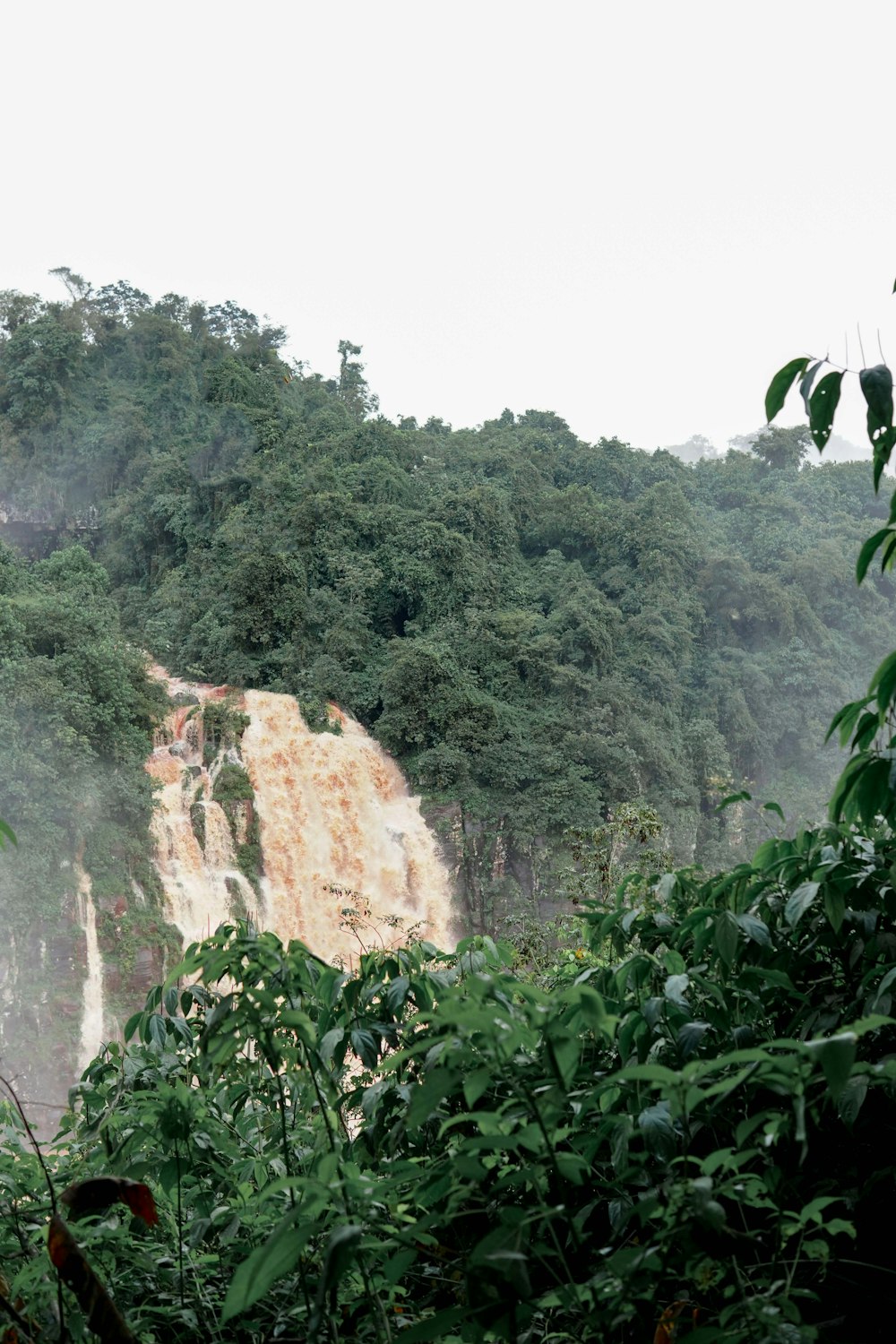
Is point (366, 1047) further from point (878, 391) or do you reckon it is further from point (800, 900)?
point (878, 391)

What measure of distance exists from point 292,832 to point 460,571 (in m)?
3.81

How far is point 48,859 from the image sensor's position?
909 cm

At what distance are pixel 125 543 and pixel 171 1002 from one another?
12983mm

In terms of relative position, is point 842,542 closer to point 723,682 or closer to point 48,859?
point 723,682

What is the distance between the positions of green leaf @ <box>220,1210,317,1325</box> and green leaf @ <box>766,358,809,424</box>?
54 centimetres

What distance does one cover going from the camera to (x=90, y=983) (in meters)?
8.89

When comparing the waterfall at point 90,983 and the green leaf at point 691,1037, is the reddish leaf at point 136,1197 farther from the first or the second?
the waterfall at point 90,983

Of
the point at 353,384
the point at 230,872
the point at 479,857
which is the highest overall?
the point at 353,384

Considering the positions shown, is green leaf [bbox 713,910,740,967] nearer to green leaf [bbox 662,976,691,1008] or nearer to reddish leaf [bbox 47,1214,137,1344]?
green leaf [bbox 662,976,691,1008]

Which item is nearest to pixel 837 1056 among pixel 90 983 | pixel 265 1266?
pixel 265 1266

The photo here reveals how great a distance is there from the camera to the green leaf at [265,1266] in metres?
0.45

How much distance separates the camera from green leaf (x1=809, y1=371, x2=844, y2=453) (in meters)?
0.74

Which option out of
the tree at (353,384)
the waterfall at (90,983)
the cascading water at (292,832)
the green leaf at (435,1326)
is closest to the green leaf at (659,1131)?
the green leaf at (435,1326)

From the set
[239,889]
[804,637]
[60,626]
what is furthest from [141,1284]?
[804,637]
